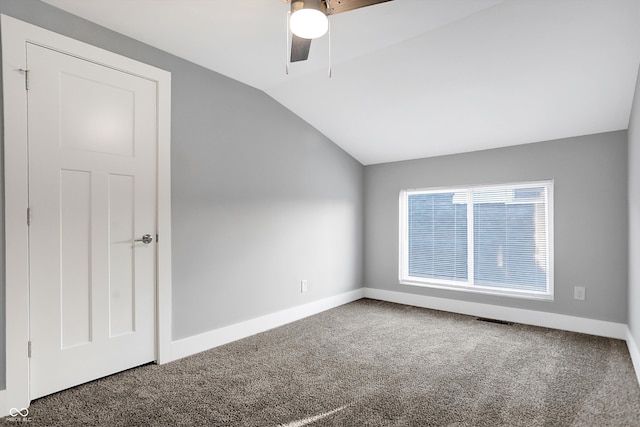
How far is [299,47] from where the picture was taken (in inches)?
80.1

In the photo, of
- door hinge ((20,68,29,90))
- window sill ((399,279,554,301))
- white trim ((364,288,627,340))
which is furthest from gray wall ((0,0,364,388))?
window sill ((399,279,554,301))

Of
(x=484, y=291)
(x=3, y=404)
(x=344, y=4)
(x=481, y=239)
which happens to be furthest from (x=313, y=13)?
→ (x=484, y=291)

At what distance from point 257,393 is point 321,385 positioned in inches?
16.1

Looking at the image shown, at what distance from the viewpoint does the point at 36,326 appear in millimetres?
2129

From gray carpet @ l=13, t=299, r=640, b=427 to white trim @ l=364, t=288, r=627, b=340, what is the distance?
0.13m

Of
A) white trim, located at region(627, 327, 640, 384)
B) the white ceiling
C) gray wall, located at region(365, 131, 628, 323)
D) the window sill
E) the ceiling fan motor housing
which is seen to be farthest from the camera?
the window sill

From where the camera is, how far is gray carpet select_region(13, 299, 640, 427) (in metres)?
1.98

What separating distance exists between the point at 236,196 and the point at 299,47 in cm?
160

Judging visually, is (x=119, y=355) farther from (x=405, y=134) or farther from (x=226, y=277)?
(x=405, y=134)

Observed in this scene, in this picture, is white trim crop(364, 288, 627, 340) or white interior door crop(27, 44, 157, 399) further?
white trim crop(364, 288, 627, 340)

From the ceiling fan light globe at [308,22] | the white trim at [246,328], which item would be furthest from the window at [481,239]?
the ceiling fan light globe at [308,22]

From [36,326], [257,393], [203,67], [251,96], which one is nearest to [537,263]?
[257,393]

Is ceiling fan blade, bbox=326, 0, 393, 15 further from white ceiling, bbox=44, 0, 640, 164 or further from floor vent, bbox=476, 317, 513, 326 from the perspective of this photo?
floor vent, bbox=476, 317, 513, 326

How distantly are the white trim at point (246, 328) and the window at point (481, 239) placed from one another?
1144mm
